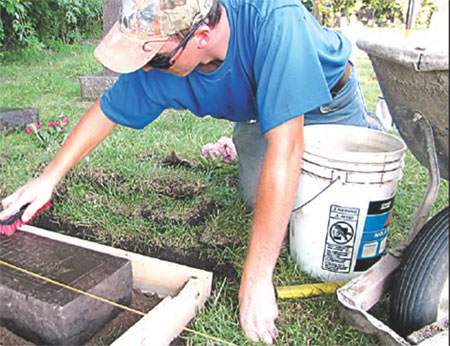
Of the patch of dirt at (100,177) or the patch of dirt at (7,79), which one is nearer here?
the patch of dirt at (100,177)

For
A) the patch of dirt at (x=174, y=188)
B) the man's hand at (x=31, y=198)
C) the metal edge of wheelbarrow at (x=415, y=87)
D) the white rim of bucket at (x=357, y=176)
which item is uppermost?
the metal edge of wheelbarrow at (x=415, y=87)

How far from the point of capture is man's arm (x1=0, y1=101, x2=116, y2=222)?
194 centimetres

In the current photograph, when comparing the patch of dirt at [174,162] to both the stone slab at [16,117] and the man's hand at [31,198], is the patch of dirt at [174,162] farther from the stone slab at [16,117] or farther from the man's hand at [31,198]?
the stone slab at [16,117]

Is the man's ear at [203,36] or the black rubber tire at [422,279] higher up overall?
the man's ear at [203,36]

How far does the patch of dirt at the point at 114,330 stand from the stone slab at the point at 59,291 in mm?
26

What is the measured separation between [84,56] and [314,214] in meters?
7.58

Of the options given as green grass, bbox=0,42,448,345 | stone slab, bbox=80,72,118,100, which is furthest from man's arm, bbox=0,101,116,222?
stone slab, bbox=80,72,118,100

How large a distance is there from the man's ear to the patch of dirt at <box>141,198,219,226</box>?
1170 mm

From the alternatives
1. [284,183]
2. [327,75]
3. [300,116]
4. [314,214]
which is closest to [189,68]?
[300,116]

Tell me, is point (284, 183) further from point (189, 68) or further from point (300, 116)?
point (189, 68)

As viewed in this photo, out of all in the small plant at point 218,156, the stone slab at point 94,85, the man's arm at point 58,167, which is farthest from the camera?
the stone slab at point 94,85

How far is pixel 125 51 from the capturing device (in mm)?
1587

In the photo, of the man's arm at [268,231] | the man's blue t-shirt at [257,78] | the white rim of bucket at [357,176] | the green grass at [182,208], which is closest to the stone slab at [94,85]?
the green grass at [182,208]

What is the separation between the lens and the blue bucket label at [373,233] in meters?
1.97
